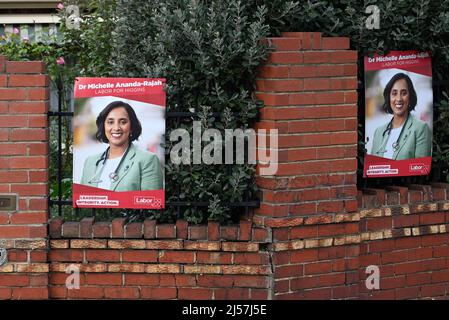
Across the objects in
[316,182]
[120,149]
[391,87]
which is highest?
[391,87]

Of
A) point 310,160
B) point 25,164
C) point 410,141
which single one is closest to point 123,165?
point 25,164

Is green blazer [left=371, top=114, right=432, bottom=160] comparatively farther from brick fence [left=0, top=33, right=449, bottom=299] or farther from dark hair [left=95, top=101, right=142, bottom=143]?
dark hair [left=95, top=101, right=142, bottom=143]

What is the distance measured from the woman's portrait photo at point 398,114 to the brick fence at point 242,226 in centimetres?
27

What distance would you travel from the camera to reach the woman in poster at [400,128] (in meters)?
6.12

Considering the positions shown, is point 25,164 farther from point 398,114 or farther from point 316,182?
point 398,114

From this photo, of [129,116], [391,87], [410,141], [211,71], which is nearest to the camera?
[211,71]

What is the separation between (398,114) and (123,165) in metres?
1.97

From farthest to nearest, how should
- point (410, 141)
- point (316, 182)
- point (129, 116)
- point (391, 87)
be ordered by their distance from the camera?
point (410, 141), point (391, 87), point (316, 182), point (129, 116)

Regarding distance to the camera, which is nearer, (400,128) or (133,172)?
(133,172)

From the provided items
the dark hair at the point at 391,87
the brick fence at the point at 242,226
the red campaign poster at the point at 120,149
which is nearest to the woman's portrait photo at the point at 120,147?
the red campaign poster at the point at 120,149

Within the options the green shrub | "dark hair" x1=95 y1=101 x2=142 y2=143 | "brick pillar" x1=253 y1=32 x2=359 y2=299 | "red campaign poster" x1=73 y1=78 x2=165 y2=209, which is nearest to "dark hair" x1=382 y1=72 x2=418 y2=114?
"brick pillar" x1=253 y1=32 x2=359 y2=299

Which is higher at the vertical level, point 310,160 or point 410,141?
point 410,141

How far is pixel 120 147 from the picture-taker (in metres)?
5.69

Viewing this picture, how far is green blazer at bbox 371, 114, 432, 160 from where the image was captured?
20.1 feet
